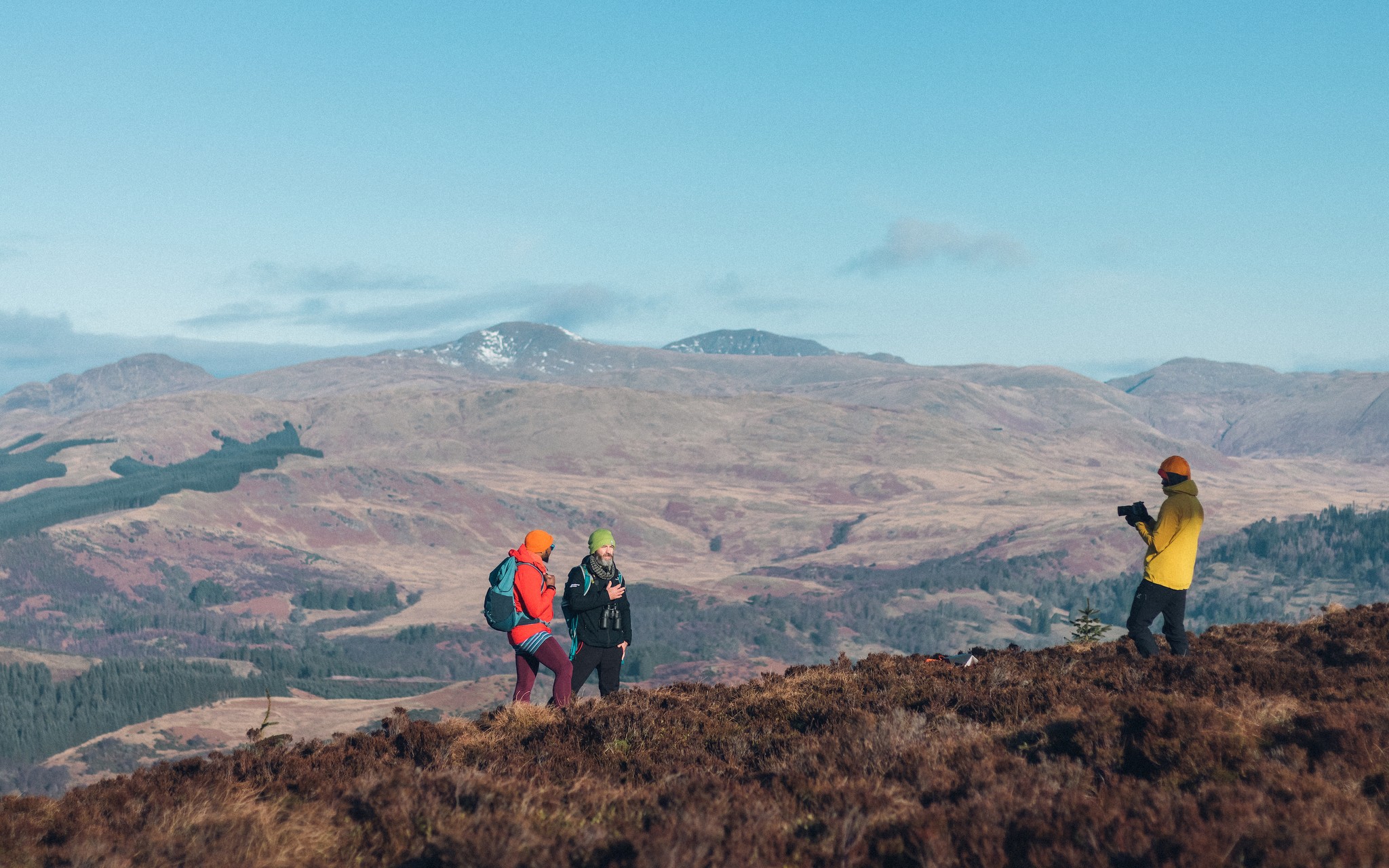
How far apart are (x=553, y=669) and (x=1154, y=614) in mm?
7856

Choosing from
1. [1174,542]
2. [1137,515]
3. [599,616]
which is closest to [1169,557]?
[1174,542]

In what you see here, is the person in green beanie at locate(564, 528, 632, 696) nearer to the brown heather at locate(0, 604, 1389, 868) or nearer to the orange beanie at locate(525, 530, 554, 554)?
the orange beanie at locate(525, 530, 554, 554)

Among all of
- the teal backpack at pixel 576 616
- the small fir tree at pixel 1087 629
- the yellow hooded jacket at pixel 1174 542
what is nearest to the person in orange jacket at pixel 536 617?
the teal backpack at pixel 576 616

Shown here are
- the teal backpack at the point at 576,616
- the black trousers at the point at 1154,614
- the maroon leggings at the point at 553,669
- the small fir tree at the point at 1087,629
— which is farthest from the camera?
the small fir tree at the point at 1087,629

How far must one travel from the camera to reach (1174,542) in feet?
51.1

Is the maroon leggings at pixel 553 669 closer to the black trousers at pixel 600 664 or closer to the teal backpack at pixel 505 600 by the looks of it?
the black trousers at pixel 600 664

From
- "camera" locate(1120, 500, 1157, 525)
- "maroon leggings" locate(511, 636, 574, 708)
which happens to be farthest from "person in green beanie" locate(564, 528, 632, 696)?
"camera" locate(1120, 500, 1157, 525)

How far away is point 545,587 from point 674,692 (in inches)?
89.7

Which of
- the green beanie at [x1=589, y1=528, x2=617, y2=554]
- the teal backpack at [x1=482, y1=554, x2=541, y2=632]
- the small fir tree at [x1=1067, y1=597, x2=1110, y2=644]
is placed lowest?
the small fir tree at [x1=1067, y1=597, x2=1110, y2=644]

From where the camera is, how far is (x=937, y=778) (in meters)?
9.84

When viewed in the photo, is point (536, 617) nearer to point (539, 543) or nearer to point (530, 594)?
point (530, 594)

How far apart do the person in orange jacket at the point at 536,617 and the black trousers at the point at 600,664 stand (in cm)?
49

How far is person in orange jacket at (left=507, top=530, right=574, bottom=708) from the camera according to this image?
15.5 metres

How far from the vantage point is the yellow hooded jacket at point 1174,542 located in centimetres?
1551
